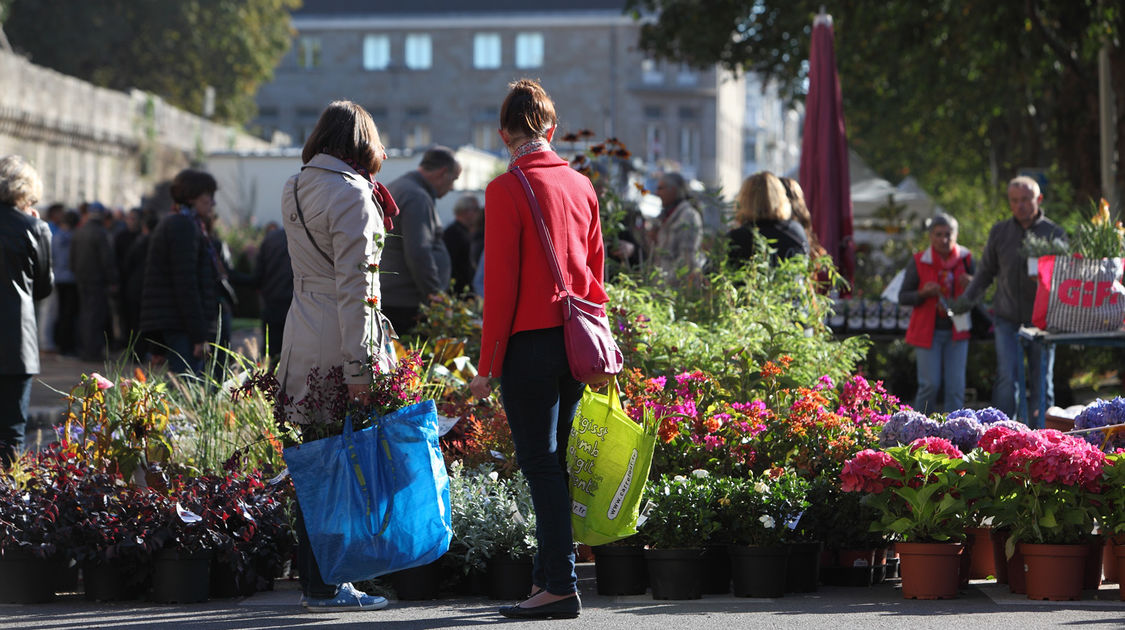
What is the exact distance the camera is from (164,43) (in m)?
48.0

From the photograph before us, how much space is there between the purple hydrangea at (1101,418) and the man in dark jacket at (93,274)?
13814 millimetres

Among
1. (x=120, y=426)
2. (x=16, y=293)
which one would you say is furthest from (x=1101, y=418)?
(x=16, y=293)

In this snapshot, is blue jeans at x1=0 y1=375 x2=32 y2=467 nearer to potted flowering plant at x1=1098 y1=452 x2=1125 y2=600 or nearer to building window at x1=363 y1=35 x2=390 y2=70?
potted flowering plant at x1=1098 y1=452 x2=1125 y2=600

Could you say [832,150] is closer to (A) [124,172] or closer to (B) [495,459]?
(B) [495,459]

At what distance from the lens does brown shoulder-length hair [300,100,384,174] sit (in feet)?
18.4

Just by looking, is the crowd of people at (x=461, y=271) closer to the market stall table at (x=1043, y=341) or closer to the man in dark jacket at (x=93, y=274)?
the market stall table at (x=1043, y=341)

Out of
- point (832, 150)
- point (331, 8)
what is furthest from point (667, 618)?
point (331, 8)

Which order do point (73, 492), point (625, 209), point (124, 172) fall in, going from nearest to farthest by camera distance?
point (73, 492) → point (625, 209) → point (124, 172)

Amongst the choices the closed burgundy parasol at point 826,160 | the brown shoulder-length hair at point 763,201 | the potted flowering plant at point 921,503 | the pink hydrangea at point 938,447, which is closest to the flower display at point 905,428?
the pink hydrangea at point 938,447

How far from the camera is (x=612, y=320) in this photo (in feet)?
25.0

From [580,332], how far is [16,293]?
3.47m

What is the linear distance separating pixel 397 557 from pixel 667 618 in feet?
3.21

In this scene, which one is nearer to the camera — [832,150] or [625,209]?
[625,209]

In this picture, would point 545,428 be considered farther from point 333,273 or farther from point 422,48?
point 422,48
